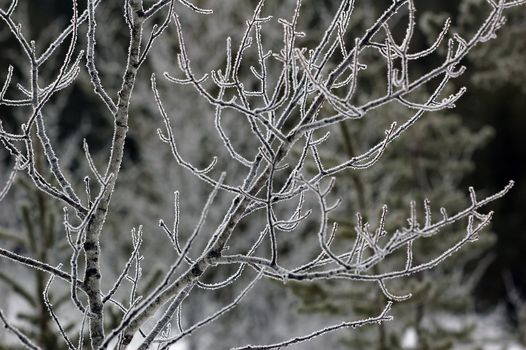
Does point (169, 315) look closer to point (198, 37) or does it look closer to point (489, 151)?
point (198, 37)

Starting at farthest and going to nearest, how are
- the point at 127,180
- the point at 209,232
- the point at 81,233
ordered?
the point at 127,180 → the point at 209,232 → the point at 81,233

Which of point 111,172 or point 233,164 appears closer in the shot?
point 111,172

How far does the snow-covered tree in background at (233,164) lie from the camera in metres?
1.78

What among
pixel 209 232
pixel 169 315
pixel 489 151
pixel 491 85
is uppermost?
pixel 489 151

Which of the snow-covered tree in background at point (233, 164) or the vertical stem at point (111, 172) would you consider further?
the vertical stem at point (111, 172)

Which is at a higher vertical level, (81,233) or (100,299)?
(81,233)

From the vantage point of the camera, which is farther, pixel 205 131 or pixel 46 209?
pixel 205 131

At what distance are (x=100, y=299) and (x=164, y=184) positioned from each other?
9870 millimetres

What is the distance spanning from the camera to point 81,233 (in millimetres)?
1960

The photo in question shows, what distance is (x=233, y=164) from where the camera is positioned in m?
11.9

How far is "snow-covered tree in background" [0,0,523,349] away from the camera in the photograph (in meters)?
1.78

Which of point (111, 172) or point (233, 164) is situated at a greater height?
point (233, 164)

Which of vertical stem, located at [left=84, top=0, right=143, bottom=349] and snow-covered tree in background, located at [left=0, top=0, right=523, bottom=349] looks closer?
snow-covered tree in background, located at [left=0, top=0, right=523, bottom=349]

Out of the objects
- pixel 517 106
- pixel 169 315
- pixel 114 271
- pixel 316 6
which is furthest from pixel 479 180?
pixel 169 315
